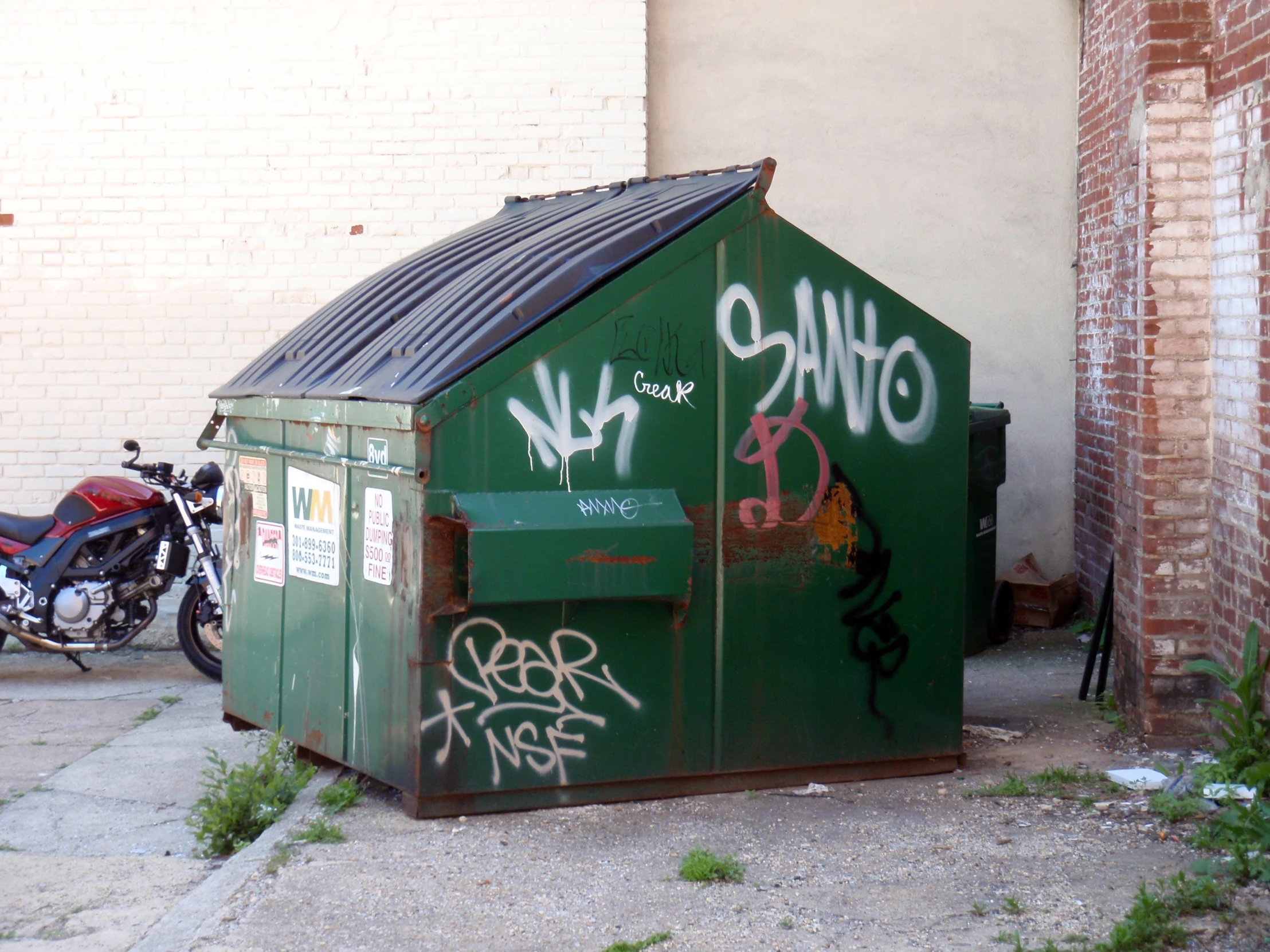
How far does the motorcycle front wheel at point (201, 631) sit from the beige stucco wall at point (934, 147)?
3923 mm

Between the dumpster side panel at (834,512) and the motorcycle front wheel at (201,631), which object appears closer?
the dumpster side panel at (834,512)

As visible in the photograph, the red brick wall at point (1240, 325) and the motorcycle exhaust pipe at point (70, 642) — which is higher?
the red brick wall at point (1240, 325)

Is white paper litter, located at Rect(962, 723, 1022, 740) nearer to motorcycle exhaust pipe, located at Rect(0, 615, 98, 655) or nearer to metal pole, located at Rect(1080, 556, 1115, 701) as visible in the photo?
metal pole, located at Rect(1080, 556, 1115, 701)

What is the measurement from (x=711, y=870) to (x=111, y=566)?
14.6 ft

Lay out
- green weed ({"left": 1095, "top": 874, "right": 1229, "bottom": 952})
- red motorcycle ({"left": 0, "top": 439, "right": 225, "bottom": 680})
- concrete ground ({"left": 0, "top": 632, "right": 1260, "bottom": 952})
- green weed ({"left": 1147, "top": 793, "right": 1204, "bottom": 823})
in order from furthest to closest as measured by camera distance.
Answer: red motorcycle ({"left": 0, "top": 439, "right": 225, "bottom": 680}) < green weed ({"left": 1147, "top": 793, "right": 1204, "bottom": 823}) < concrete ground ({"left": 0, "top": 632, "right": 1260, "bottom": 952}) < green weed ({"left": 1095, "top": 874, "right": 1229, "bottom": 952})

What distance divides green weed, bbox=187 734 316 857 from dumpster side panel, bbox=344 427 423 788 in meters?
0.28

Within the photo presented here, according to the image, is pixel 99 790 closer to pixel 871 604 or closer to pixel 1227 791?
pixel 871 604

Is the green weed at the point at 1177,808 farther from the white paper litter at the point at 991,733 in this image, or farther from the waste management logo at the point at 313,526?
the waste management logo at the point at 313,526

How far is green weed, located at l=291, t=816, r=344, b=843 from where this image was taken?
13.9 ft

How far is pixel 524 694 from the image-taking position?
4418 mm

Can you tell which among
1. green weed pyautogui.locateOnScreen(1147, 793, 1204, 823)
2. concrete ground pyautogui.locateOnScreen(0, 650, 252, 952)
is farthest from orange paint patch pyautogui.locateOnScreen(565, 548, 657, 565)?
green weed pyautogui.locateOnScreen(1147, 793, 1204, 823)

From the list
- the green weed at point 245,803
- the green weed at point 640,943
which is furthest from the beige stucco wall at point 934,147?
the green weed at point 640,943

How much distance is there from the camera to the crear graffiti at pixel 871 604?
483 cm

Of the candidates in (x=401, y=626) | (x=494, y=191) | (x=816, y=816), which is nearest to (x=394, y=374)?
(x=401, y=626)
